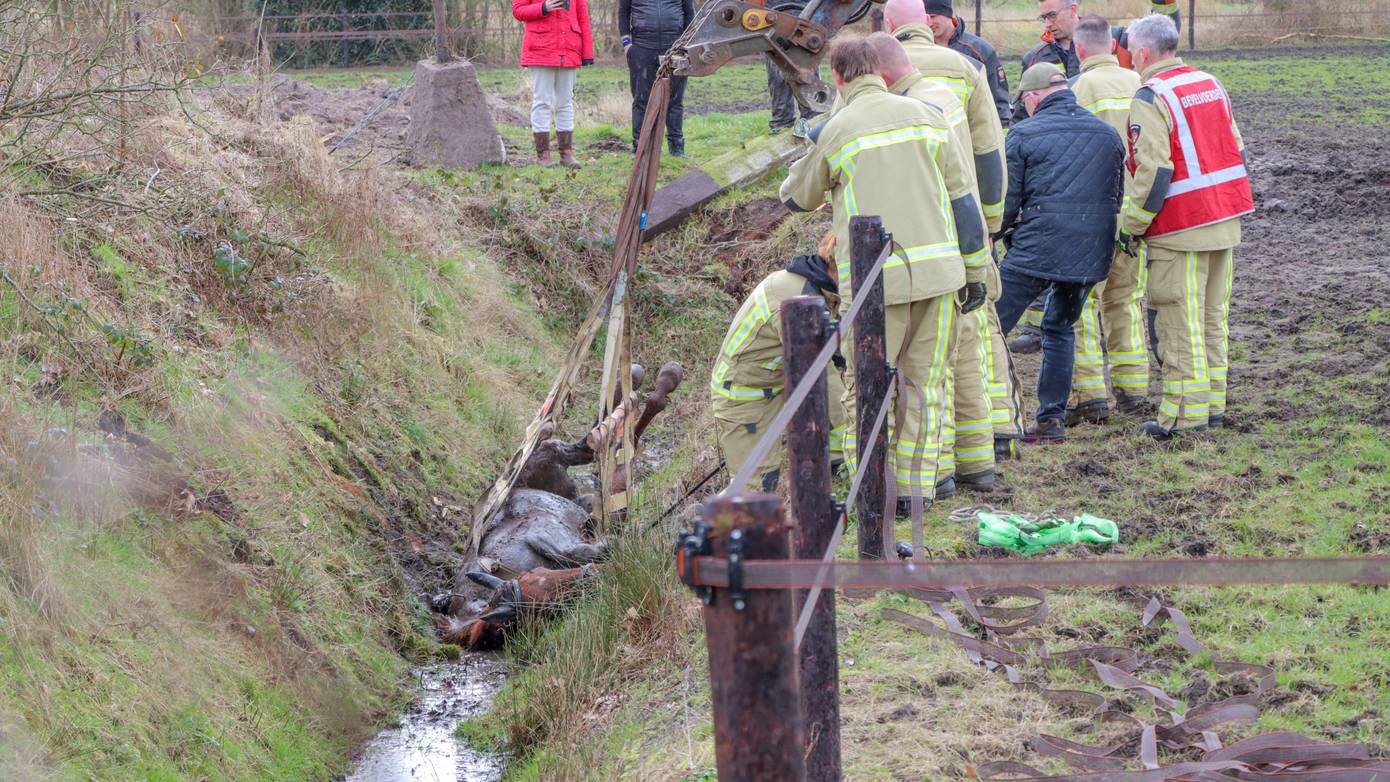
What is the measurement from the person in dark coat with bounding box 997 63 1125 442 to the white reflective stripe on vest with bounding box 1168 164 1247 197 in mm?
281

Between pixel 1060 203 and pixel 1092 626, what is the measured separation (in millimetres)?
2861

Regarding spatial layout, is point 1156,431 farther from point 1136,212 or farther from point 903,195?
point 903,195

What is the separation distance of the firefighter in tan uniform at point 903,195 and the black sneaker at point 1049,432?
61.0 inches

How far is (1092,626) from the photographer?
5.08m

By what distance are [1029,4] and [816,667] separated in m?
29.5

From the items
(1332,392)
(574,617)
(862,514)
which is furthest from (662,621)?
(1332,392)

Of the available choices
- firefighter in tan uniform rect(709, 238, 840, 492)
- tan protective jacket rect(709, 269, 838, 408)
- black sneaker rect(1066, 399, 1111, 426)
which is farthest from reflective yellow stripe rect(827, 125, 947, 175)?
black sneaker rect(1066, 399, 1111, 426)

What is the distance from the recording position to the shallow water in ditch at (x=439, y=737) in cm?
541

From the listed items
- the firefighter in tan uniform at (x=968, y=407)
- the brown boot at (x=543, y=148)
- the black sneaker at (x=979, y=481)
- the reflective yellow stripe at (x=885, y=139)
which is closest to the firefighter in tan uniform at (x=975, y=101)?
the firefighter in tan uniform at (x=968, y=407)

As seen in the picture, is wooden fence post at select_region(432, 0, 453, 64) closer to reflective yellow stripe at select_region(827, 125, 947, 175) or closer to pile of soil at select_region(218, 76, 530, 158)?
pile of soil at select_region(218, 76, 530, 158)

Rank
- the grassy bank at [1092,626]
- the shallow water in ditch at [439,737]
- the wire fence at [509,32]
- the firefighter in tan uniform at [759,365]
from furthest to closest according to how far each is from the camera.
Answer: the wire fence at [509,32]
the firefighter in tan uniform at [759,365]
the shallow water in ditch at [439,737]
the grassy bank at [1092,626]

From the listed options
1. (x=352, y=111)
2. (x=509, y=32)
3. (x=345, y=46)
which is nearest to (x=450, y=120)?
(x=352, y=111)

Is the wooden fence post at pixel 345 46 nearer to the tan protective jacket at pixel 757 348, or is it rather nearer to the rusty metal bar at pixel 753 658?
the tan protective jacket at pixel 757 348

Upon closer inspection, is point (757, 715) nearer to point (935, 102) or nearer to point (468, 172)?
point (935, 102)
